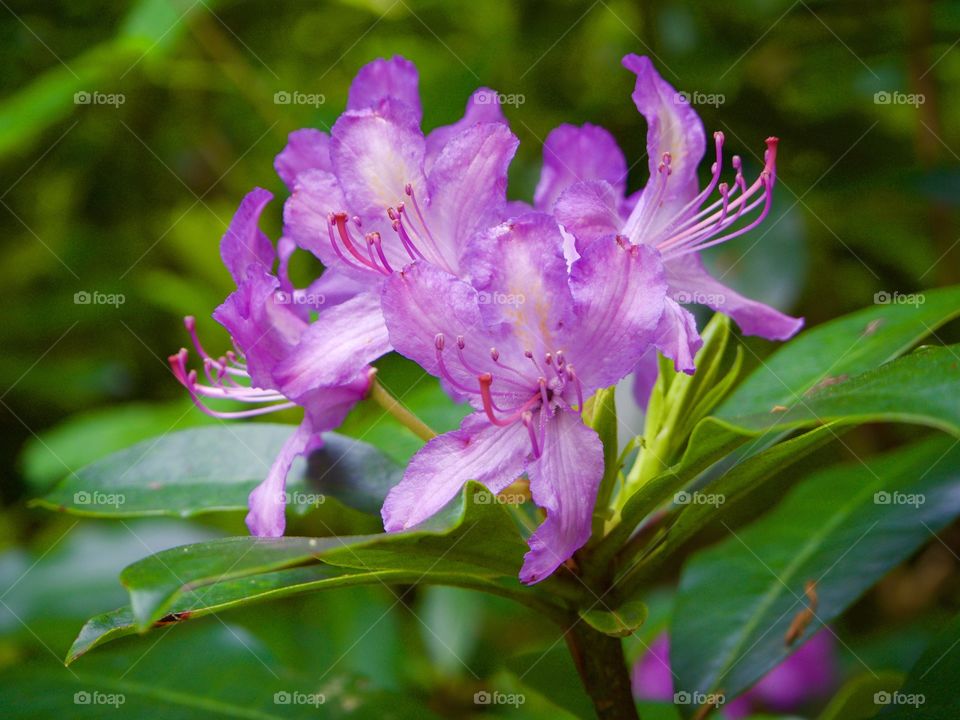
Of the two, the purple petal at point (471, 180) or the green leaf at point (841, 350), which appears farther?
the green leaf at point (841, 350)

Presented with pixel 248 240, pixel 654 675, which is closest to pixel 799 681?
pixel 654 675

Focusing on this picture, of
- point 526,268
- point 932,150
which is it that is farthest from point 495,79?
point 526,268

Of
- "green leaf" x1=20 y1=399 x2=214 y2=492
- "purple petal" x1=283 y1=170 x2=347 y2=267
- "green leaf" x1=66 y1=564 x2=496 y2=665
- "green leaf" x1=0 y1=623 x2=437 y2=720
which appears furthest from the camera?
"green leaf" x1=20 y1=399 x2=214 y2=492

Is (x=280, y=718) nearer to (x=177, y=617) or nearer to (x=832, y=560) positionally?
(x=177, y=617)

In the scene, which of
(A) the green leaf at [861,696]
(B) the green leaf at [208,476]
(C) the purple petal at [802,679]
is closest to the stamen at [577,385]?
(B) the green leaf at [208,476]

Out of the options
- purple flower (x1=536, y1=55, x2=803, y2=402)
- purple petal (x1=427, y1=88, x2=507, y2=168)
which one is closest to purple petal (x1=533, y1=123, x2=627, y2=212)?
purple flower (x1=536, y1=55, x2=803, y2=402)

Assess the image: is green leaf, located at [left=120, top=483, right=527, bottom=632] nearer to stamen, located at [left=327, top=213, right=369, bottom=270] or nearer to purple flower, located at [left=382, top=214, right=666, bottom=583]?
purple flower, located at [left=382, top=214, right=666, bottom=583]

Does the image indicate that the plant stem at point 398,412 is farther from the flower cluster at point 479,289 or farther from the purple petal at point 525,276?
the purple petal at point 525,276
